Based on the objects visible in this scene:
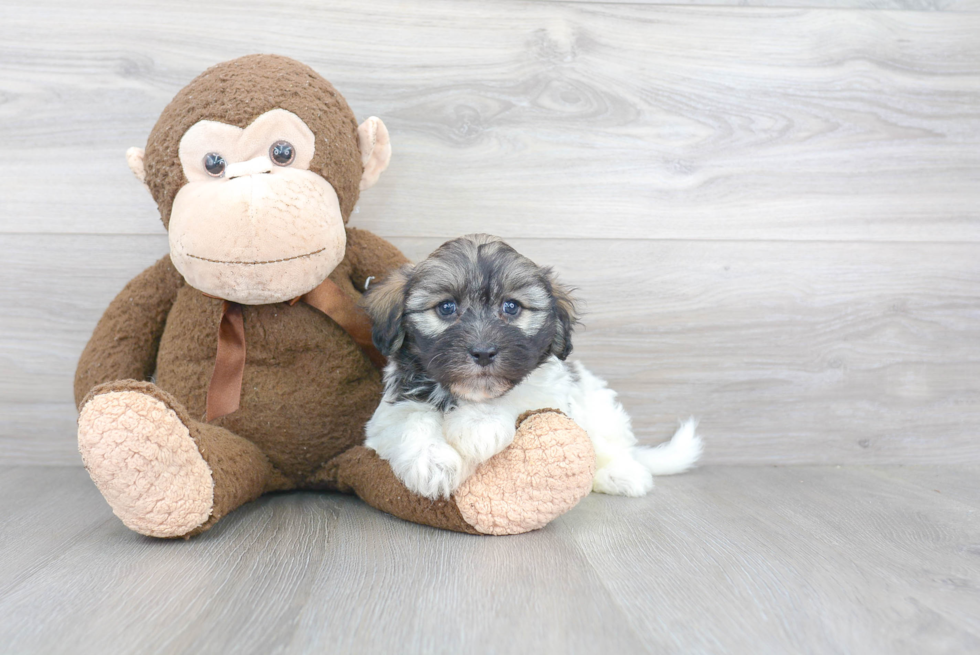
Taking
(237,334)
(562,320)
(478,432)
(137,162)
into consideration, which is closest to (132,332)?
(237,334)

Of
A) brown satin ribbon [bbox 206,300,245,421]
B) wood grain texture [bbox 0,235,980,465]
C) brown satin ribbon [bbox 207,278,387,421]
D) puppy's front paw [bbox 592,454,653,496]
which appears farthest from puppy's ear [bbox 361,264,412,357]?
puppy's front paw [bbox 592,454,653,496]

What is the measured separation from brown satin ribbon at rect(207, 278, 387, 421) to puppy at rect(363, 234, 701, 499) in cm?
12

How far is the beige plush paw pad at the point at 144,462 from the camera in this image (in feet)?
4.38

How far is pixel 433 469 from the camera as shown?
1.45m

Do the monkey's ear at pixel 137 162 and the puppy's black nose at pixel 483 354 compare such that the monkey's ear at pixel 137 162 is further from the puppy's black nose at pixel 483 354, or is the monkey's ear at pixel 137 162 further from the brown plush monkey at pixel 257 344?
the puppy's black nose at pixel 483 354

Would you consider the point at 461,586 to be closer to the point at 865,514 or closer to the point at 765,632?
the point at 765,632

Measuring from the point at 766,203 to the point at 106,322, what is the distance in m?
1.94

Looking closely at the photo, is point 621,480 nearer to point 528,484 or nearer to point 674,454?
point 674,454

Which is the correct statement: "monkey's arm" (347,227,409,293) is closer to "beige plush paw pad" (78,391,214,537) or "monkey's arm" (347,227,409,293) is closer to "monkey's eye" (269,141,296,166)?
"monkey's eye" (269,141,296,166)

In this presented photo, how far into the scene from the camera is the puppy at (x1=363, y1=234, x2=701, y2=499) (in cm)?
148

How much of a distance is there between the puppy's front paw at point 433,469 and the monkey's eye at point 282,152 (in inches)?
29.3

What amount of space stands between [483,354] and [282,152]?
69 centimetres

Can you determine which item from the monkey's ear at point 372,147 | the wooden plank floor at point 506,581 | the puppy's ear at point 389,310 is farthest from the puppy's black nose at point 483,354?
the monkey's ear at point 372,147

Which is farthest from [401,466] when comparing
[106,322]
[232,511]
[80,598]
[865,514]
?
[865,514]
